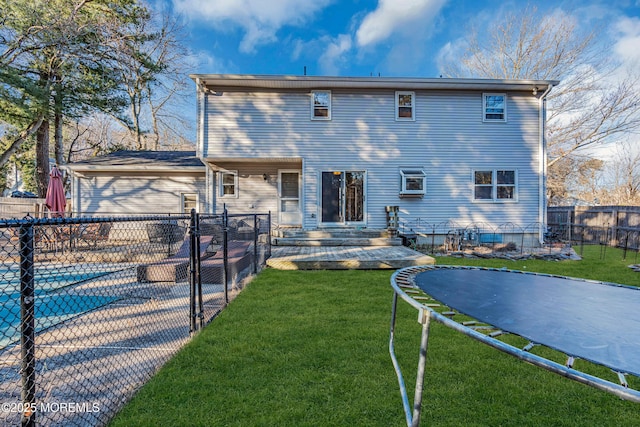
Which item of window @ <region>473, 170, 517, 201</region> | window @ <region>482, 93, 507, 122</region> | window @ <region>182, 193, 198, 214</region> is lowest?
window @ <region>182, 193, 198, 214</region>

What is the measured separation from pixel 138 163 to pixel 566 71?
2231 centimetres

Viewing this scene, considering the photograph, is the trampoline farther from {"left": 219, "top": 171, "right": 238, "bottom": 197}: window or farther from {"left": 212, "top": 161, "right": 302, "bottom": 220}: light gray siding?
{"left": 219, "top": 171, "right": 238, "bottom": 197}: window

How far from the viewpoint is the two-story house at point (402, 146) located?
396 inches

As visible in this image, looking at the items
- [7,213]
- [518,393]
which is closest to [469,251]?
[518,393]

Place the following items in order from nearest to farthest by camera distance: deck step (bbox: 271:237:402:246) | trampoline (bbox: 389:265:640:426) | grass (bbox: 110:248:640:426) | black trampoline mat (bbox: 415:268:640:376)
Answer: trampoline (bbox: 389:265:640:426) → black trampoline mat (bbox: 415:268:640:376) → grass (bbox: 110:248:640:426) → deck step (bbox: 271:237:402:246)

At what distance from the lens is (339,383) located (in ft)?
7.60

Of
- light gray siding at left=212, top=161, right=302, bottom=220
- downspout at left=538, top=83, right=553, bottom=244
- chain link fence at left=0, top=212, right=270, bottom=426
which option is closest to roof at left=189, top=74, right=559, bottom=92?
downspout at left=538, top=83, right=553, bottom=244

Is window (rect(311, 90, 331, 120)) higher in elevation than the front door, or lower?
higher

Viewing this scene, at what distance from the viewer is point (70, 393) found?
219 centimetres

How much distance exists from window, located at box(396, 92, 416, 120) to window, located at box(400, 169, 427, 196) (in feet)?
6.26

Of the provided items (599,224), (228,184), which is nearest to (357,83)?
(228,184)

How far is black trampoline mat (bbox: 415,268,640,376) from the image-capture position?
134 cm

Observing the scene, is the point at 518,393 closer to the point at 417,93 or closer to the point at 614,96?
the point at 417,93

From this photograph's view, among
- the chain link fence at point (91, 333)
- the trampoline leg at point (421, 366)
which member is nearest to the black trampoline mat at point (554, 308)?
the trampoline leg at point (421, 366)
